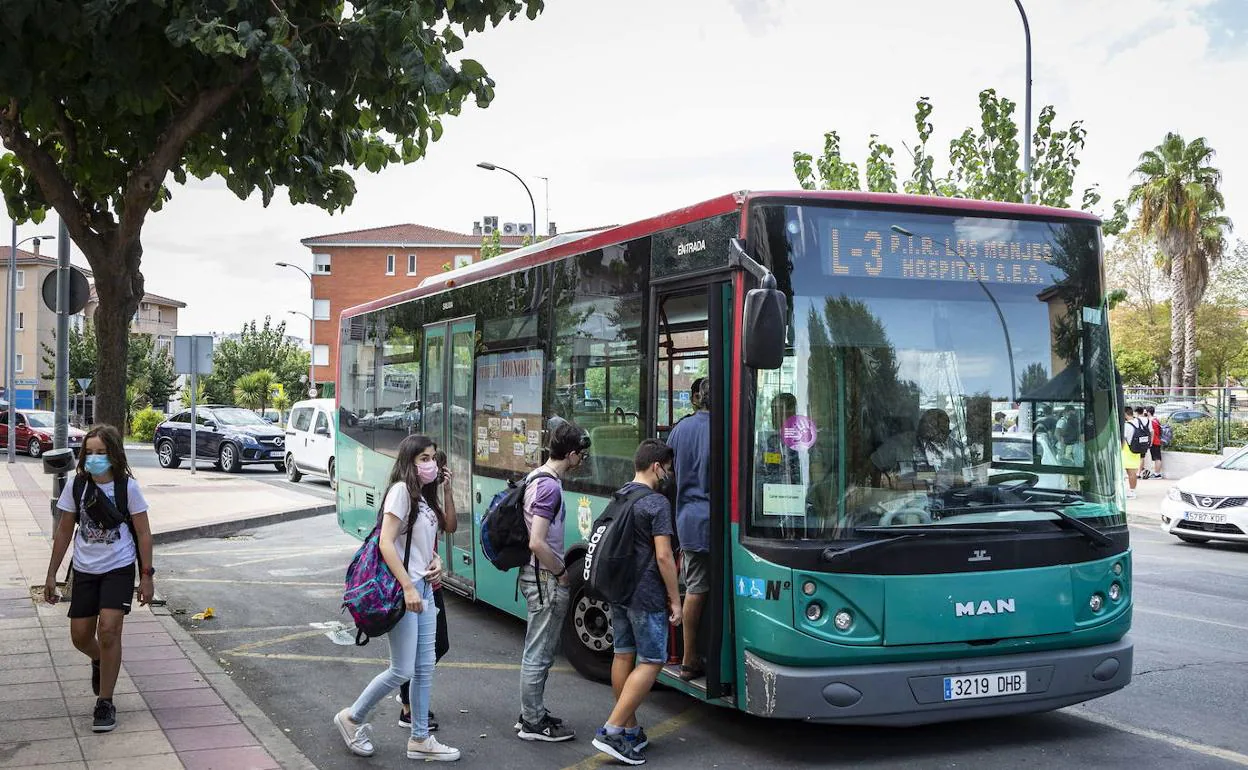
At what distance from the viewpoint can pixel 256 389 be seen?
224 feet

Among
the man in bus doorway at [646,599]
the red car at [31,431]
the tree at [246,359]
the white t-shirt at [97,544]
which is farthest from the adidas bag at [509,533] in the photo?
the tree at [246,359]

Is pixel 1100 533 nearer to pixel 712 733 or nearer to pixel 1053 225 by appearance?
pixel 1053 225

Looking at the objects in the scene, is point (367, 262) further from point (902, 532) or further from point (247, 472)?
point (902, 532)

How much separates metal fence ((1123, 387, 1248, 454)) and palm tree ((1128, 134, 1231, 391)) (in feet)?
48.4

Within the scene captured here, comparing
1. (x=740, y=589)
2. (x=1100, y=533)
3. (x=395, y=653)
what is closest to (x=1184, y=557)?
(x=1100, y=533)

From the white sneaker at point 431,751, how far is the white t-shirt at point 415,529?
833mm

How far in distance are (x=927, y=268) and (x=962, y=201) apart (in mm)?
449

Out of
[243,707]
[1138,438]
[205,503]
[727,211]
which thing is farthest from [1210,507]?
[205,503]

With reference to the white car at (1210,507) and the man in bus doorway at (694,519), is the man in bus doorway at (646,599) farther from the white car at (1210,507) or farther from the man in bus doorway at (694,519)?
the white car at (1210,507)

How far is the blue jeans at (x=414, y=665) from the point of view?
596 cm

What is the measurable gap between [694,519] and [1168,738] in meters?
2.78

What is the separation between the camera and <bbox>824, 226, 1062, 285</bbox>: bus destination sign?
6.02 m

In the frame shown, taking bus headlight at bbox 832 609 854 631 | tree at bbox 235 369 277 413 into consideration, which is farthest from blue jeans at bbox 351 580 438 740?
tree at bbox 235 369 277 413

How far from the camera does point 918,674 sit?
18.8 ft
